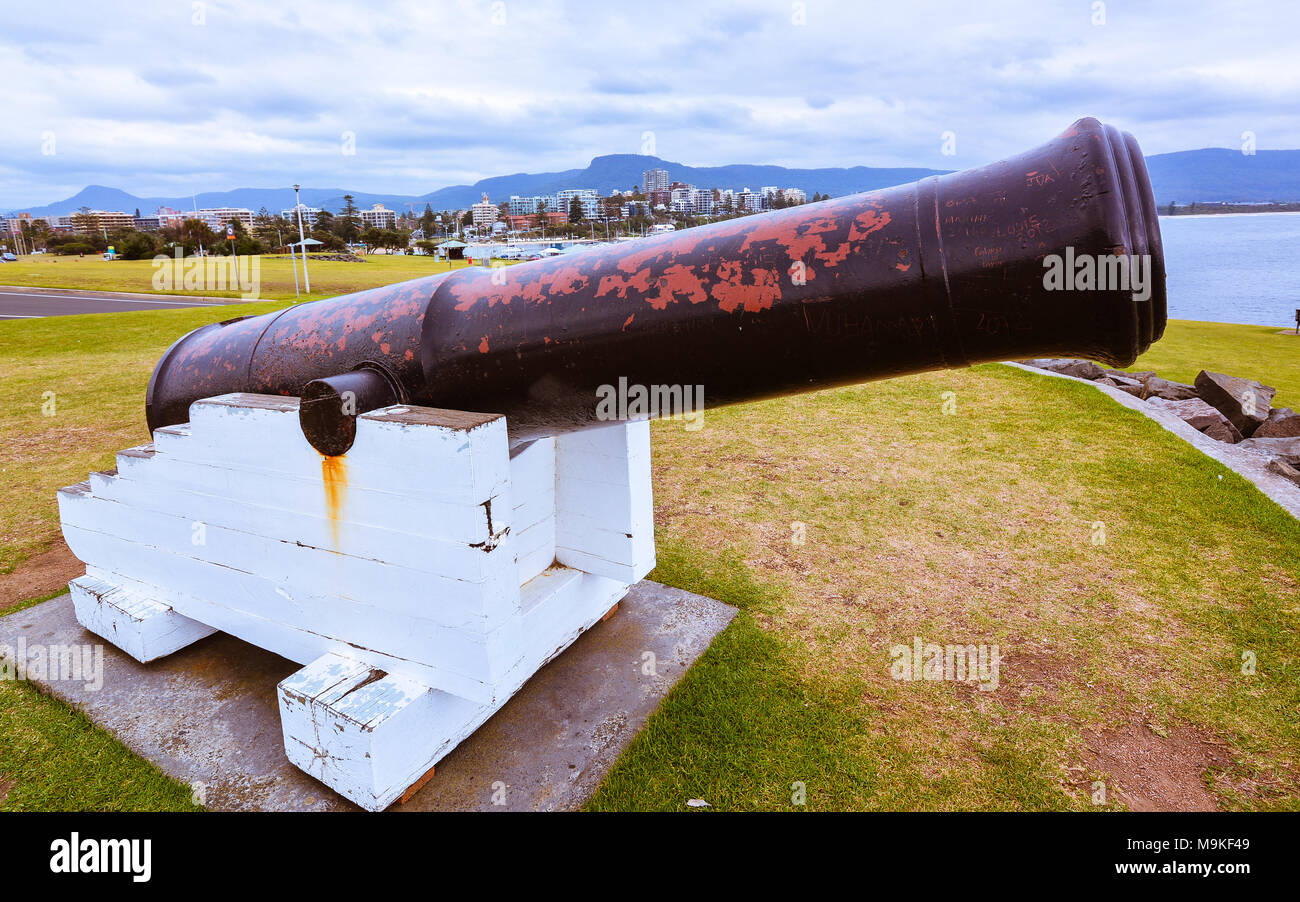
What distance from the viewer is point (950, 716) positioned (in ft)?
8.89

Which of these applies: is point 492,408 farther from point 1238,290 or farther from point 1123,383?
point 1238,290

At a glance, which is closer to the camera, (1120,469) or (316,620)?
(316,620)

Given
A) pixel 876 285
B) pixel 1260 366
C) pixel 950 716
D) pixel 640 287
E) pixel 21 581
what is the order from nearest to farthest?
1. pixel 876 285
2. pixel 640 287
3. pixel 950 716
4. pixel 21 581
5. pixel 1260 366

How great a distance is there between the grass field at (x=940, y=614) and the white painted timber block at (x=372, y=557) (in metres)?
0.53

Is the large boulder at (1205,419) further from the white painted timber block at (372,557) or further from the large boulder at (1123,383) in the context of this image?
the white painted timber block at (372,557)

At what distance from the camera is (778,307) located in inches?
64.0

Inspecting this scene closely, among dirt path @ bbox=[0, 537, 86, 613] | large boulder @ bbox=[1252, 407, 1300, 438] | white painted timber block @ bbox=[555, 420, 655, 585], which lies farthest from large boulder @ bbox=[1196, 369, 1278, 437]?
dirt path @ bbox=[0, 537, 86, 613]

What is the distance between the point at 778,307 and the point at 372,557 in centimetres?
142

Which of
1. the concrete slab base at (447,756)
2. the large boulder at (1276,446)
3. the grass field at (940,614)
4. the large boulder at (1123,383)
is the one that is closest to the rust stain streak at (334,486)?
the concrete slab base at (447,756)

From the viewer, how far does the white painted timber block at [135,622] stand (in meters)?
2.95

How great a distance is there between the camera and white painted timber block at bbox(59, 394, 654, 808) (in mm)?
2029
